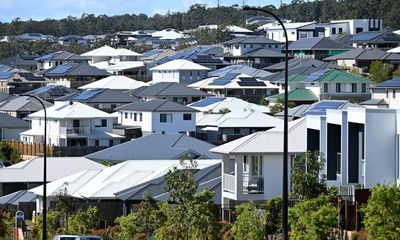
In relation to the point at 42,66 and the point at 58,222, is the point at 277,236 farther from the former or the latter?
the point at 42,66

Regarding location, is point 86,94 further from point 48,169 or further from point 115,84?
point 48,169

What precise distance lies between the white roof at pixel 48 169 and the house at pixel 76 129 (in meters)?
20.8

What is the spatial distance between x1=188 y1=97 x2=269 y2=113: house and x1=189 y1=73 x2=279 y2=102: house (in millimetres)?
11257

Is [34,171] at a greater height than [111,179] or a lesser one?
lesser

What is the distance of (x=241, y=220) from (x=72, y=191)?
22.2m

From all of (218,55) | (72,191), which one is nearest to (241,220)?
(72,191)

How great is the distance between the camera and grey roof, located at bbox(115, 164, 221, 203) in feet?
178

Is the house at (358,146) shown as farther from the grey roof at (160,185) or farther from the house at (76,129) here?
the house at (76,129)

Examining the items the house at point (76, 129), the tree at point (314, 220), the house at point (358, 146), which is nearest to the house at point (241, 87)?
the house at point (76, 129)

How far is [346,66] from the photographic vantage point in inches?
5374

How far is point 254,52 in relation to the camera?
159 metres

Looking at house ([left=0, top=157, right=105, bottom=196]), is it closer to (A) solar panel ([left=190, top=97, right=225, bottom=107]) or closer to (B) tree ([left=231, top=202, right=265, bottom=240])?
(B) tree ([left=231, top=202, right=265, bottom=240])

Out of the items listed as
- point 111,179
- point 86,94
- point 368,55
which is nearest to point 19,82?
point 86,94

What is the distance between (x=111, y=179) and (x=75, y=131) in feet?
120
